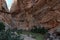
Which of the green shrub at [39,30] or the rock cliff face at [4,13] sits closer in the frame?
the green shrub at [39,30]

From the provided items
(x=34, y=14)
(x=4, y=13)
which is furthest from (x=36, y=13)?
(x=4, y=13)

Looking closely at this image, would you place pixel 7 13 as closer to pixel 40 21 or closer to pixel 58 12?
pixel 40 21

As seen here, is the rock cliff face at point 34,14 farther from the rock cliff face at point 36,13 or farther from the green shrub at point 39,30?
the green shrub at point 39,30


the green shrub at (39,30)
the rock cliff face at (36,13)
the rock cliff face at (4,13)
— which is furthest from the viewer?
the rock cliff face at (4,13)

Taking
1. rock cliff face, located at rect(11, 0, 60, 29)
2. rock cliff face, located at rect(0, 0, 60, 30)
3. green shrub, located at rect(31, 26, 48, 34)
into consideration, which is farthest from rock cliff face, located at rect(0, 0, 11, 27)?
green shrub, located at rect(31, 26, 48, 34)

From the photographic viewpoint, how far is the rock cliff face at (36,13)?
11984mm

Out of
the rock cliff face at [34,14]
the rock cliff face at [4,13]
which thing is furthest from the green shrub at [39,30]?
the rock cliff face at [4,13]

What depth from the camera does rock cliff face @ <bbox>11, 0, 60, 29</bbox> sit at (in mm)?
11984

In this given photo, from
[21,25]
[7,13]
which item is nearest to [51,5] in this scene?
[21,25]

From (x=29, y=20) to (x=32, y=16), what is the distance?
0.39 metres

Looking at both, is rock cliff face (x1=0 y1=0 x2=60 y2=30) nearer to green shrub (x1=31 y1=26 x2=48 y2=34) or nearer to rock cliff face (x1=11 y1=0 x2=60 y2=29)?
rock cliff face (x1=11 y1=0 x2=60 y2=29)

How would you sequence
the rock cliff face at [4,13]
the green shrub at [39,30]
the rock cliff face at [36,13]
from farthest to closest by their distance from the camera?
1. the rock cliff face at [4,13]
2. the rock cliff face at [36,13]
3. the green shrub at [39,30]

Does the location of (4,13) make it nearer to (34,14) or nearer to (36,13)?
(34,14)

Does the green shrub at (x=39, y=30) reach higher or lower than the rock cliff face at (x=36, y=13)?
lower
